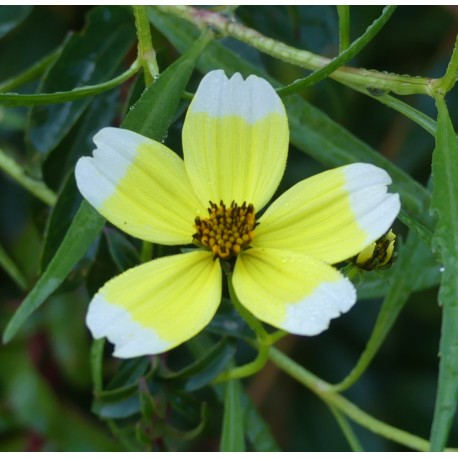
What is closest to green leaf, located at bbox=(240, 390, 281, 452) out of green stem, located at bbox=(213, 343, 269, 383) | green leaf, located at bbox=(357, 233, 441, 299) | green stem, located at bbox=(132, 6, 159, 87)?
green stem, located at bbox=(213, 343, 269, 383)

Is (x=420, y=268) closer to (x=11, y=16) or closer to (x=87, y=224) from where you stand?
(x=87, y=224)

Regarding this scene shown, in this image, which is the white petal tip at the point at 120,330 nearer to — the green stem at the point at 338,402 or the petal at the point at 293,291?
the petal at the point at 293,291

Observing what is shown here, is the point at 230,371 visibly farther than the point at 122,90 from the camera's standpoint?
No

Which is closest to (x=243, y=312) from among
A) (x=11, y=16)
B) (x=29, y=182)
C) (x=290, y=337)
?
(x=29, y=182)

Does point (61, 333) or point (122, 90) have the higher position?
point (122, 90)

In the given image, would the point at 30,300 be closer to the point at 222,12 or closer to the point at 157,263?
the point at 157,263

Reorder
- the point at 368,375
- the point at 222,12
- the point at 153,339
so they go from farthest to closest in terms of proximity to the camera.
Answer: the point at 368,375
the point at 222,12
the point at 153,339

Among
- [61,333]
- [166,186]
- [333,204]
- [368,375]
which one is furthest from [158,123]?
[368,375]
